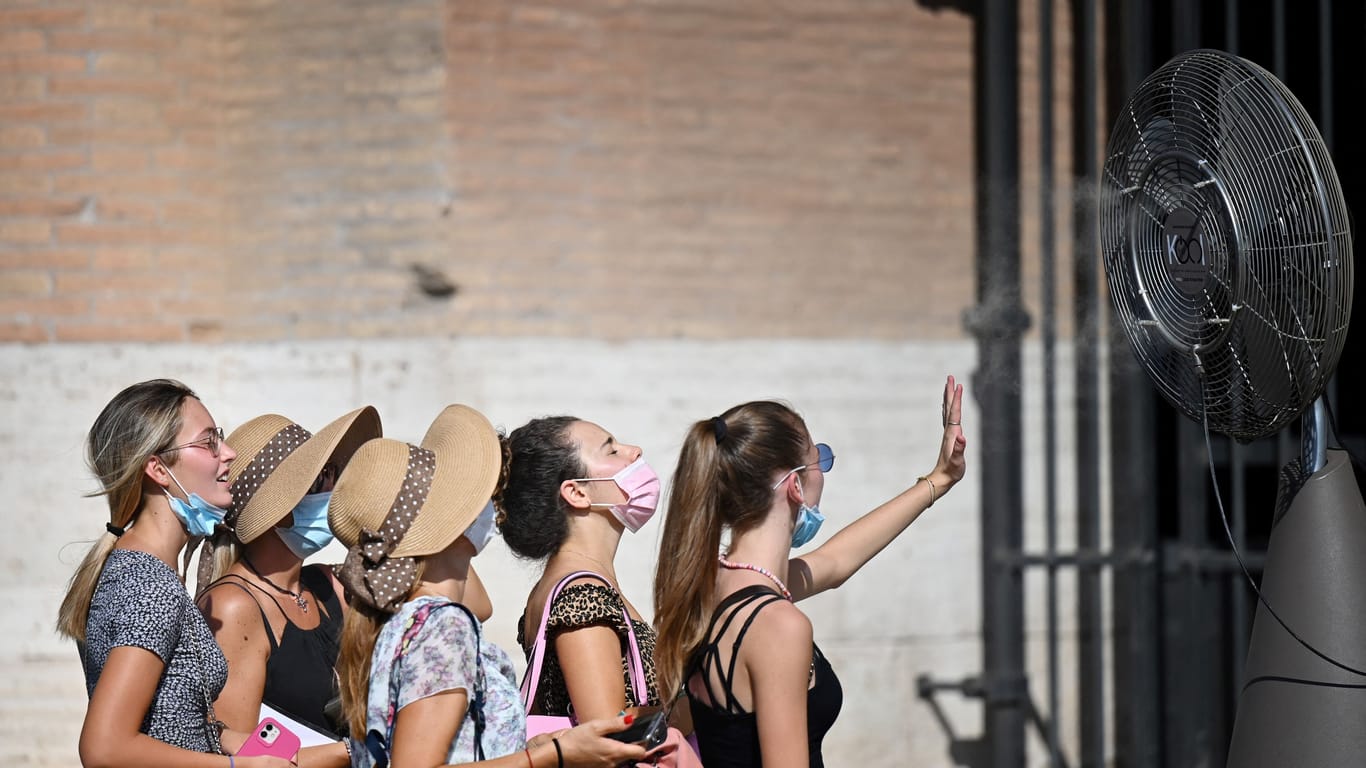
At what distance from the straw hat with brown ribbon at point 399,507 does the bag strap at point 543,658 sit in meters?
0.34

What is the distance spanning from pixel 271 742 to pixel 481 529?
67 centimetres

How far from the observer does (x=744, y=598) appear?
2.75 m

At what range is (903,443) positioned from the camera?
19.0 ft

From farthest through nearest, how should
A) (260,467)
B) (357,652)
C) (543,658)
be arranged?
(260,467), (543,658), (357,652)

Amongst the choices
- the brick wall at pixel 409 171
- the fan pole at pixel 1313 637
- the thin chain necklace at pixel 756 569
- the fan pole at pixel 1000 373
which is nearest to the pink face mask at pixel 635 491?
the thin chain necklace at pixel 756 569

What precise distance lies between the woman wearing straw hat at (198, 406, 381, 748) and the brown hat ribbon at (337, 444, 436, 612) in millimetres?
807

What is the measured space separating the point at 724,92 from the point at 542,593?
10.2 feet

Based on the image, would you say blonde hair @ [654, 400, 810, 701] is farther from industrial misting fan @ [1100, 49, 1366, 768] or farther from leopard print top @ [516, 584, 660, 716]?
industrial misting fan @ [1100, 49, 1366, 768]

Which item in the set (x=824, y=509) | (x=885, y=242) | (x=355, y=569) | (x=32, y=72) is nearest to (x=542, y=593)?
(x=355, y=569)

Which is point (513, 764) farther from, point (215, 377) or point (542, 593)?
point (215, 377)

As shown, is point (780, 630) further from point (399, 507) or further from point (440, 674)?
point (399, 507)

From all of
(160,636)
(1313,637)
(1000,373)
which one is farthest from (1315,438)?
(1000,373)

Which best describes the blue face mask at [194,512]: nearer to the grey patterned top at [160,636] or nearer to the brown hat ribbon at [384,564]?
the grey patterned top at [160,636]

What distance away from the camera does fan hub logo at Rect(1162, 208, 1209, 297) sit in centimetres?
270
